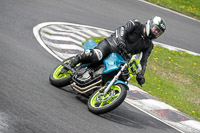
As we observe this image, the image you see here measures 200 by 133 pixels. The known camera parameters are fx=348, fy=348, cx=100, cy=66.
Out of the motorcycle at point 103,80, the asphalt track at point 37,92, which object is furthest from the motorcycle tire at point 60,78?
the asphalt track at point 37,92

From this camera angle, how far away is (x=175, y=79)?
11219 mm

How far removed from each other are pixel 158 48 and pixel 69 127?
878 cm

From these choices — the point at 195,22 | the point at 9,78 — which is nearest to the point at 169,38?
the point at 195,22

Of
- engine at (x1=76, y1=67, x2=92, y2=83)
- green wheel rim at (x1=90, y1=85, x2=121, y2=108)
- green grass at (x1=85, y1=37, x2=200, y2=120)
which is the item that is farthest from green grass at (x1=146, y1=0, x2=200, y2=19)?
green wheel rim at (x1=90, y1=85, x2=121, y2=108)

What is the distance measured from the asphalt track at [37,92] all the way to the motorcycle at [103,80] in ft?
0.71

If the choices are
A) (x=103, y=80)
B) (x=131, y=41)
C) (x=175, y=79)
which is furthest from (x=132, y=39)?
(x=175, y=79)

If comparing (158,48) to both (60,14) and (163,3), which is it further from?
(163,3)

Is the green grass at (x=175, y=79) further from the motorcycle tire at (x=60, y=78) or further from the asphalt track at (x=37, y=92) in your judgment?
the motorcycle tire at (x=60, y=78)

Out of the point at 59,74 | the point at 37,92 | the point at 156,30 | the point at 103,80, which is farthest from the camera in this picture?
the point at 59,74

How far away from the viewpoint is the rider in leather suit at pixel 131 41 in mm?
6707

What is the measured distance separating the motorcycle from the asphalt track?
0.22 meters

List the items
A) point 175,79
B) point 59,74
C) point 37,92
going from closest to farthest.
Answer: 1. point 37,92
2. point 59,74
3. point 175,79

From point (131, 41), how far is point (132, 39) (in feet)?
0.15

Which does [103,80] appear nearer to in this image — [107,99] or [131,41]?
[107,99]
